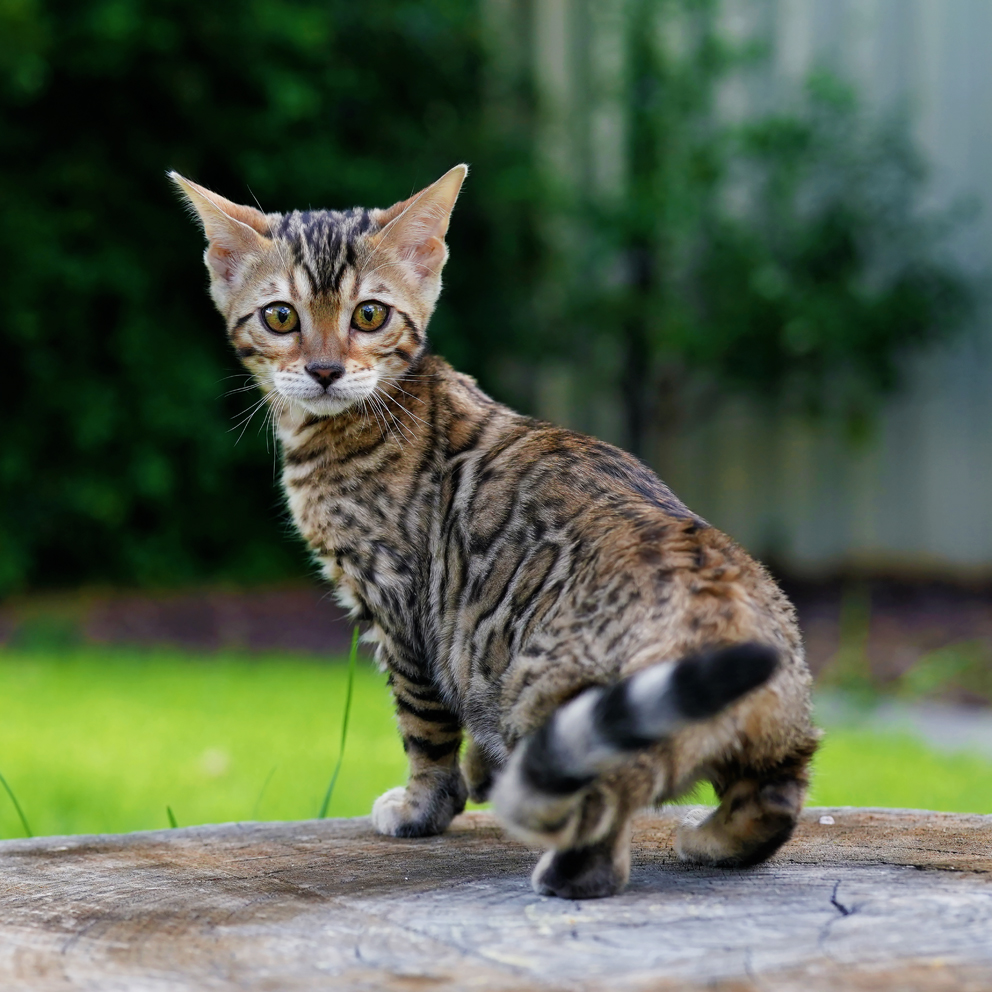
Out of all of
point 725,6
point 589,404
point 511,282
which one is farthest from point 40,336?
point 725,6

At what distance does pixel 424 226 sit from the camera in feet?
9.26

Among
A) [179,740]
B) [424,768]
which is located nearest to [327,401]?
[424,768]

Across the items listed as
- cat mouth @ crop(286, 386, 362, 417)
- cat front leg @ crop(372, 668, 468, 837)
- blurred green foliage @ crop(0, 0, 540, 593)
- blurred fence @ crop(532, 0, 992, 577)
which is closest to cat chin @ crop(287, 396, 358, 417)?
cat mouth @ crop(286, 386, 362, 417)

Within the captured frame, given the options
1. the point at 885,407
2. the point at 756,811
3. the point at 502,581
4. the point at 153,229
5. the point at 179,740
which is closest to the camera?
the point at 756,811

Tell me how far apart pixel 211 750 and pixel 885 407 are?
4.98 metres

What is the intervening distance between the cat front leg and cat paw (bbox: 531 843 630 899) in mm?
713

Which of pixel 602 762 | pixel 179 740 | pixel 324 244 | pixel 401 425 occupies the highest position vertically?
pixel 324 244

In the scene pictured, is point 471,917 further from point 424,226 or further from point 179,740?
point 179,740

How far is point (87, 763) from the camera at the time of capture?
15.8 feet

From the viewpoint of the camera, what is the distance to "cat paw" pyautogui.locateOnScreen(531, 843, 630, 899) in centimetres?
190

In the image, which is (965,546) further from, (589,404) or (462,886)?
(462,886)

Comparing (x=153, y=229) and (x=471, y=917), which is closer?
(x=471, y=917)

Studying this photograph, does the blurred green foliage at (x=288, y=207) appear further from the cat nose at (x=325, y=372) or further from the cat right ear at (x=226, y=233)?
the cat nose at (x=325, y=372)

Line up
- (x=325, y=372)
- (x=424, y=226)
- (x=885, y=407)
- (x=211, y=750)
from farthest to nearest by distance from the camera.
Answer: (x=885, y=407)
(x=211, y=750)
(x=424, y=226)
(x=325, y=372)
